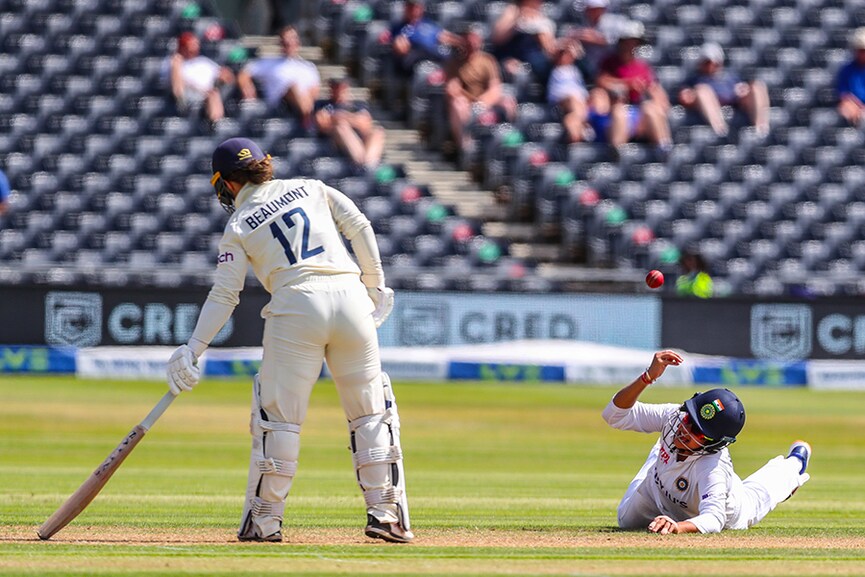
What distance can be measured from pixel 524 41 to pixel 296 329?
18030 millimetres

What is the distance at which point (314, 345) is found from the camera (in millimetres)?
7441

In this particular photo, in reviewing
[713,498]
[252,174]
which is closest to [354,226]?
[252,174]

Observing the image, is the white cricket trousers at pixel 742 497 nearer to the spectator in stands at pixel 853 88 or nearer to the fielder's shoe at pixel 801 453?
the fielder's shoe at pixel 801 453

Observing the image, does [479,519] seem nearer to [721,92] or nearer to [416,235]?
[416,235]

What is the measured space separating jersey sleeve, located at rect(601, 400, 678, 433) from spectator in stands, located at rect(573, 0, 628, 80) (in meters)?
16.9

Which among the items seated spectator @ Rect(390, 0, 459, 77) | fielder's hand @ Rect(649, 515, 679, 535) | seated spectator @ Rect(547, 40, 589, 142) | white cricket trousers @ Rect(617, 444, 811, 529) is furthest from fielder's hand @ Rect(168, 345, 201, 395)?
seated spectator @ Rect(390, 0, 459, 77)

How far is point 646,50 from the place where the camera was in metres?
25.7

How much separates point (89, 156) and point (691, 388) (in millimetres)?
9199

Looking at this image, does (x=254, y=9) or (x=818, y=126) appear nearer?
(x=818, y=126)

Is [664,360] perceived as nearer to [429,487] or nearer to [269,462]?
[269,462]

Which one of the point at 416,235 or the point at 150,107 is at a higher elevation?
the point at 150,107

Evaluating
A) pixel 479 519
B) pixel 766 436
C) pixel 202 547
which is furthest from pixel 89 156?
pixel 202 547

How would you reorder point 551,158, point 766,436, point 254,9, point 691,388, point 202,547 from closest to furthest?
point 202,547
point 766,436
point 691,388
point 551,158
point 254,9

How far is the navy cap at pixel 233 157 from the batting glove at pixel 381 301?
→ 873 mm
